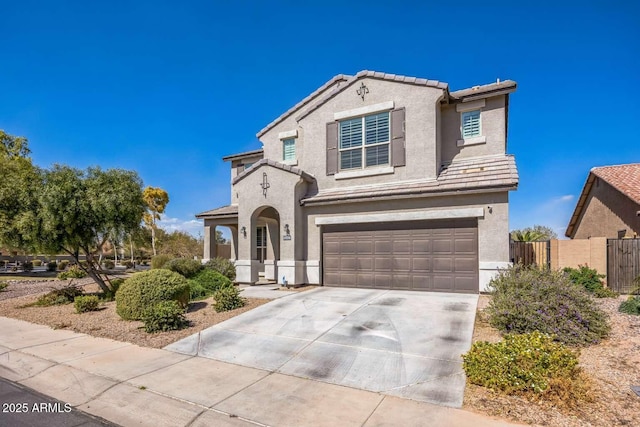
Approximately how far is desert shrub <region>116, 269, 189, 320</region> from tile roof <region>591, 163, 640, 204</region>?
17.0 m

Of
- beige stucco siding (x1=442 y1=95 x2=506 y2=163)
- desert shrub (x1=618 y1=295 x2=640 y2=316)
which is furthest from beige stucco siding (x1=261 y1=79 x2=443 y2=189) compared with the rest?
desert shrub (x1=618 y1=295 x2=640 y2=316)

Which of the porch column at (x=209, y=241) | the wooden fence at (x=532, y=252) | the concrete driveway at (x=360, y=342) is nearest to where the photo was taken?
the concrete driveway at (x=360, y=342)

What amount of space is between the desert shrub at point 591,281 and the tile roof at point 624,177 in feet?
13.1

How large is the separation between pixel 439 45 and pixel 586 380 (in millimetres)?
12887

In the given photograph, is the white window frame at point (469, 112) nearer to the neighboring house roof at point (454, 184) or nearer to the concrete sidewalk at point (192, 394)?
the neighboring house roof at point (454, 184)

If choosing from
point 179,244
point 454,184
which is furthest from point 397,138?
point 179,244

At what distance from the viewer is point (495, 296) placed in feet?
26.0

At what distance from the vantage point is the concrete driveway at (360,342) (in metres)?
5.45

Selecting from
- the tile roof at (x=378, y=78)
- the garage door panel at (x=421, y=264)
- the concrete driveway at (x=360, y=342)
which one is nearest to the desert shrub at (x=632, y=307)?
the concrete driveway at (x=360, y=342)

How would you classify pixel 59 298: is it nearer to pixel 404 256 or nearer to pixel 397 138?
pixel 404 256

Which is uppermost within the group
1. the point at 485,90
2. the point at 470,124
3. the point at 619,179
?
the point at 485,90

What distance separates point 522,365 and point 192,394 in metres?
4.73

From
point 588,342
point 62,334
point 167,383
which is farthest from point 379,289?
point 62,334

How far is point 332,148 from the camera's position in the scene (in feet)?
47.5
